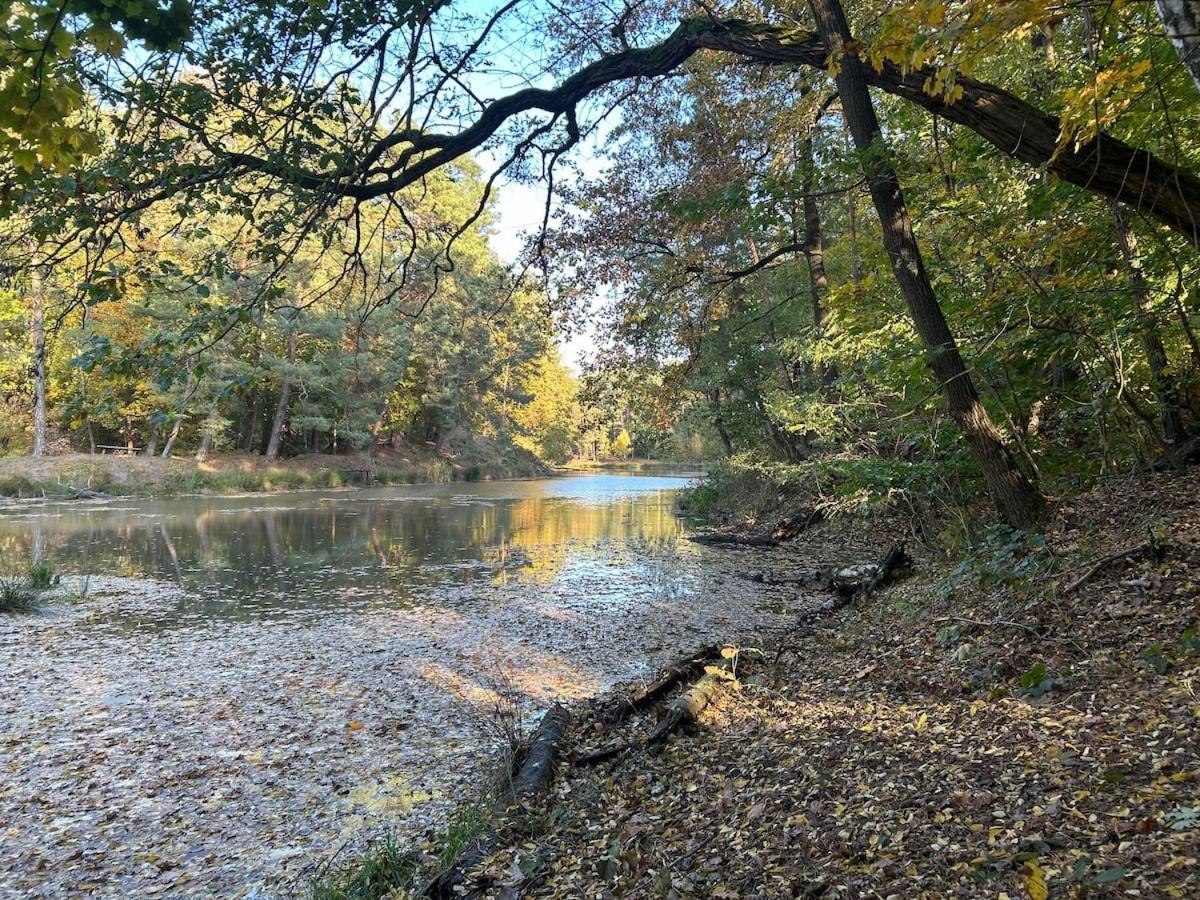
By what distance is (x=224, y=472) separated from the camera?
98.3ft

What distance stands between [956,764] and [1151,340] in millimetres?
4510

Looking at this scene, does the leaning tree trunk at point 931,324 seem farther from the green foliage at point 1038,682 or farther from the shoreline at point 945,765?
the green foliage at point 1038,682

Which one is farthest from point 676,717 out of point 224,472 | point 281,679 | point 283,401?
point 283,401

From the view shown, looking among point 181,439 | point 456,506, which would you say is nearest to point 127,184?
point 456,506

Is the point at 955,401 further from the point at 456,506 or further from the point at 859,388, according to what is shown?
the point at 456,506

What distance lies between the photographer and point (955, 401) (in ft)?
18.7

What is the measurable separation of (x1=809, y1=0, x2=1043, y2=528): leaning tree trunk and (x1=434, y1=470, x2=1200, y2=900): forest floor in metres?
0.49

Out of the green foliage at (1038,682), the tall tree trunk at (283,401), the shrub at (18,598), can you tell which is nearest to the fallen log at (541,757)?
the green foliage at (1038,682)

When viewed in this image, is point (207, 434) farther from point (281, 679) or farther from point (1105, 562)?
point (1105, 562)

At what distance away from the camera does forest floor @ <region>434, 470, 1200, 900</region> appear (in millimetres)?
2297

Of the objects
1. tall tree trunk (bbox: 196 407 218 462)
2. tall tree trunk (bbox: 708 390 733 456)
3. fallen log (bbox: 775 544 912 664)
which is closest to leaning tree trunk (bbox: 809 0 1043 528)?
fallen log (bbox: 775 544 912 664)

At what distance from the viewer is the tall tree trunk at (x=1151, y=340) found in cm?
491

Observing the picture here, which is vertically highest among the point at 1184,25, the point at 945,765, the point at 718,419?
the point at 1184,25

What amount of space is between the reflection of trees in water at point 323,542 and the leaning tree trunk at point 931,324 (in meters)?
7.57
